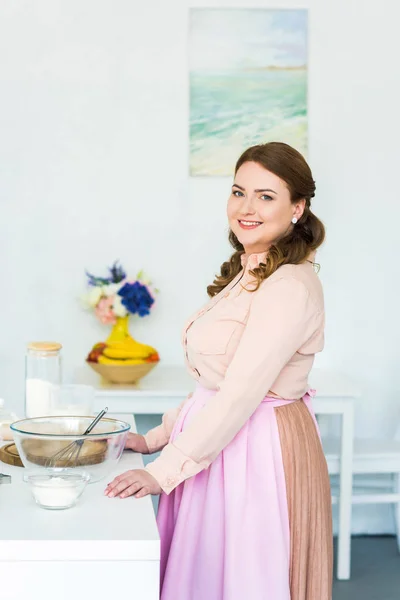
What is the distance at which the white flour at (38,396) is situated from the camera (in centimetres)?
206

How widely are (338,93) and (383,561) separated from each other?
2.02 metres

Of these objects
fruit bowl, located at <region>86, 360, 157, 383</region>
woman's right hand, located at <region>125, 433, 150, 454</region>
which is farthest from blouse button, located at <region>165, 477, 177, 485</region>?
fruit bowl, located at <region>86, 360, 157, 383</region>

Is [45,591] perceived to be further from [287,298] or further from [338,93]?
[338,93]

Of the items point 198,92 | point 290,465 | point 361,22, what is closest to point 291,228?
point 290,465

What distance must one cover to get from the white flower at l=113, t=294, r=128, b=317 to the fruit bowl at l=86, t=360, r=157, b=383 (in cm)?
24

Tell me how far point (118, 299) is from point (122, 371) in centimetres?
32

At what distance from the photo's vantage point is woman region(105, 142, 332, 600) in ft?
5.79

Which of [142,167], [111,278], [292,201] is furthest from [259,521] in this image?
[142,167]

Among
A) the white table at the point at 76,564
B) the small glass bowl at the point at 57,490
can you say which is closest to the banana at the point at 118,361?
the small glass bowl at the point at 57,490

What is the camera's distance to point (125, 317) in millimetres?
3424

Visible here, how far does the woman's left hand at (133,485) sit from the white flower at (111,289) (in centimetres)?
179

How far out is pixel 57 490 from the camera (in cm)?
142

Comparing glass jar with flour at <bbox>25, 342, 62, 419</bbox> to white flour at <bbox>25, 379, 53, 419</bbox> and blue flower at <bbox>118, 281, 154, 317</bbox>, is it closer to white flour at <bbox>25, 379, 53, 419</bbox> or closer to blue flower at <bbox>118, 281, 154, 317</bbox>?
white flour at <bbox>25, 379, 53, 419</bbox>

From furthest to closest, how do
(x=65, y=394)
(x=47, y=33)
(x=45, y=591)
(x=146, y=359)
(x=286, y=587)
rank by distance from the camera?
(x=47, y=33)
(x=146, y=359)
(x=65, y=394)
(x=286, y=587)
(x=45, y=591)
